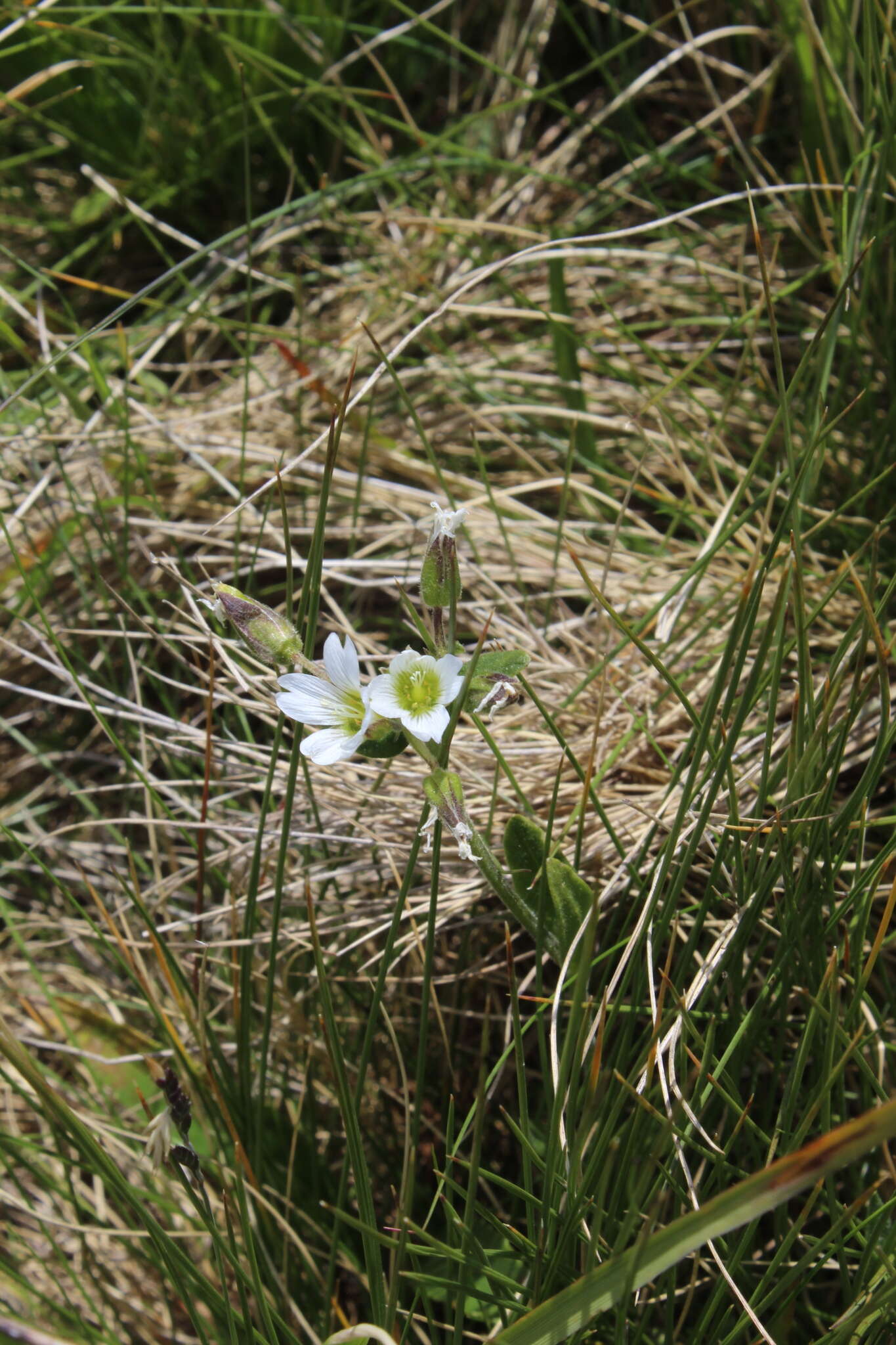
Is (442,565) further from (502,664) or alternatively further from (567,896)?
(567,896)

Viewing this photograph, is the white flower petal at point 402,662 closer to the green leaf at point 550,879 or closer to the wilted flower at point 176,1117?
the green leaf at point 550,879

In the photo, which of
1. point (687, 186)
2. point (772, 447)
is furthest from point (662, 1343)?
point (687, 186)

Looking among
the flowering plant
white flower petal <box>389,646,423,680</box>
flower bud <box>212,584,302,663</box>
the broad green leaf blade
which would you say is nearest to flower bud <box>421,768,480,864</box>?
the flowering plant

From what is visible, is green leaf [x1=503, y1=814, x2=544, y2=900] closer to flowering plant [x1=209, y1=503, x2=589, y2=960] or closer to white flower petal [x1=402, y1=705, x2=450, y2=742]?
flowering plant [x1=209, y1=503, x2=589, y2=960]

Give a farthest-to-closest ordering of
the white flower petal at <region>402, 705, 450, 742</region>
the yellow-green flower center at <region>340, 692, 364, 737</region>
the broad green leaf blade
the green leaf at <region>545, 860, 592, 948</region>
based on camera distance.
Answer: the green leaf at <region>545, 860, 592, 948</region> < the yellow-green flower center at <region>340, 692, 364, 737</region> < the white flower petal at <region>402, 705, 450, 742</region> < the broad green leaf blade

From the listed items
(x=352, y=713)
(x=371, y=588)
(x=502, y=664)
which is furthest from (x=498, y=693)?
(x=371, y=588)
